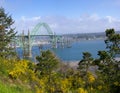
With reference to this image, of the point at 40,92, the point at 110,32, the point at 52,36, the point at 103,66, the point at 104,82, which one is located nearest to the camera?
the point at 40,92

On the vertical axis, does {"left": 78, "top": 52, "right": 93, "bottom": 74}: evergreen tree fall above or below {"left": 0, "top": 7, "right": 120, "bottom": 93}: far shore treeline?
below

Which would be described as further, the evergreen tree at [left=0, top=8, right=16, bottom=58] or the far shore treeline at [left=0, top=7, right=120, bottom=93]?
the evergreen tree at [left=0, top=8, right=16, bottom=58]

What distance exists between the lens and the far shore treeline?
8914mm

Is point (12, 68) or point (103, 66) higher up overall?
point (12, 68)

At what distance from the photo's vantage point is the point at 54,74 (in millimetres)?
17656

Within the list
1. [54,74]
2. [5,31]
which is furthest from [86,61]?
[54,74]

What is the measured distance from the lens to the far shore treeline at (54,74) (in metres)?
8.91

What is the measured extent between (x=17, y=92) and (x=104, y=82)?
10921 mm

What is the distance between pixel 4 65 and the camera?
923cm

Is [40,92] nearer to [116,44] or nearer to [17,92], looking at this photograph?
[17,92]

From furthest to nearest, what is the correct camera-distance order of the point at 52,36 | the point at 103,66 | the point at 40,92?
the point at 52,36 < the point at 103,66 < the point at 40,92

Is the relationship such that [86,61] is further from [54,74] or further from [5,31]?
[54,74]

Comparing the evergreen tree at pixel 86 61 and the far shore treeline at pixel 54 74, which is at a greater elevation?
the far shore treeline at pixel 54 74

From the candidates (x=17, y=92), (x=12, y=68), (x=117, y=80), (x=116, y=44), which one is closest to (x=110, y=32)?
(x=116, y=44)
